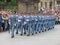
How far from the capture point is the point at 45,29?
26078 mm

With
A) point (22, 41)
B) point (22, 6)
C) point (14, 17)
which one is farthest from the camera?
point (22, 6)

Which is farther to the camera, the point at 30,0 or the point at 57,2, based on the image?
the point at 57,2

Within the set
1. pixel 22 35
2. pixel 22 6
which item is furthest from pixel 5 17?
pixel 22 6

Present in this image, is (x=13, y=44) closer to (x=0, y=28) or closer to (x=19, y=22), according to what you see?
(x=19, y=22)

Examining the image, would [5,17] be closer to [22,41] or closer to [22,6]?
[22,41]

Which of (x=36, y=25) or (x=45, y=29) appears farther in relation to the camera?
(x=45, y=29)

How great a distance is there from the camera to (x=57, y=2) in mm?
76625

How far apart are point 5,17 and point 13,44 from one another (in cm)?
922

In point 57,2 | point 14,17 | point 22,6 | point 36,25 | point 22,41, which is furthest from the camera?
point 57,2

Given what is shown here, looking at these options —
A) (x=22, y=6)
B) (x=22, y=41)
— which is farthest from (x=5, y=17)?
(x=22, y=6)

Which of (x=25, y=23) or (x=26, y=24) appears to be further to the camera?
(x=26, y=24)

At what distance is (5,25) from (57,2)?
52.1m

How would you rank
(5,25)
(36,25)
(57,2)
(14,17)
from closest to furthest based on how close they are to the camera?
1. (14,17)
2. (36,25)
3. (5,25)
4. (57,2)

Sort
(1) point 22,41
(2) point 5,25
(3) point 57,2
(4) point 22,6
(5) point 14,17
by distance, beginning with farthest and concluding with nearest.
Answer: (3) point 57,2 < (4) point 22,6 < (2) point 5,25 < (5) point 14,17 < (1) point 22,41
